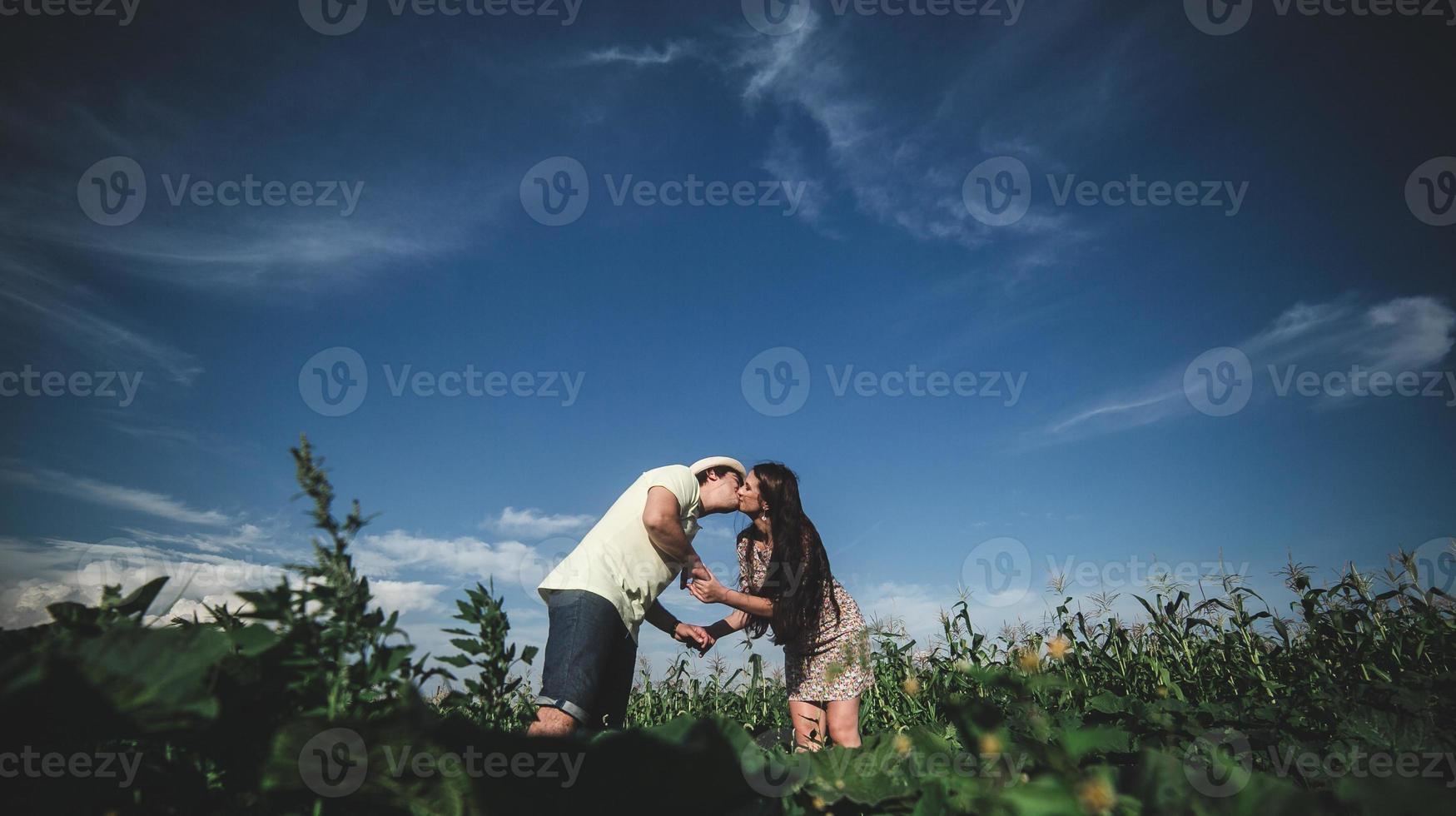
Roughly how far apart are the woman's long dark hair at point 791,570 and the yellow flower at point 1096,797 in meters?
4.52

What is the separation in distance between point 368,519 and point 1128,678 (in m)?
Answer: 5.44

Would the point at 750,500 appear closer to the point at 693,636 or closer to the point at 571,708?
the point at 693,636

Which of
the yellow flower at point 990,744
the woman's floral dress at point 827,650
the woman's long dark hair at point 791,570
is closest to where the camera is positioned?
the yellow flower at point 990,744

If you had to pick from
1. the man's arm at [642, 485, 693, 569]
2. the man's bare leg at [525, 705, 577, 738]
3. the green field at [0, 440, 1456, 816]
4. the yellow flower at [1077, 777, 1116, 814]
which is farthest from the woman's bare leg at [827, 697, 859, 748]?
the yellow flower at [1077, 777, 1116, 814]

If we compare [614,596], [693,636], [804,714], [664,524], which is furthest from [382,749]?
[804,714]

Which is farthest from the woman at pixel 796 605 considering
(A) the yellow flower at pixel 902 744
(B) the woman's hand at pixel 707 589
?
(A) the yellow flower at pixel 902 744

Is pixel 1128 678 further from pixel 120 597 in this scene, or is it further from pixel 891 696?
pixel 120 597

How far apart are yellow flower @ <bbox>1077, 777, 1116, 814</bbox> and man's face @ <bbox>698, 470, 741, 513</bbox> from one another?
460 centimetres

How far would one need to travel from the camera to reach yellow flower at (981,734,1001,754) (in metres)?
0.97

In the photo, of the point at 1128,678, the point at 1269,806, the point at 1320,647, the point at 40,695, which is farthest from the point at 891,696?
the point at 40,695

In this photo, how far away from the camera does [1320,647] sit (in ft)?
14.2

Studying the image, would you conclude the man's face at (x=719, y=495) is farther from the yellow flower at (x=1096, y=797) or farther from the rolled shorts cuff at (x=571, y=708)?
the yellow flower at (x=1096, y=797)

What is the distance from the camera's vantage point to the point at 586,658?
12.6 ft

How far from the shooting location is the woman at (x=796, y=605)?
4.98 meters
